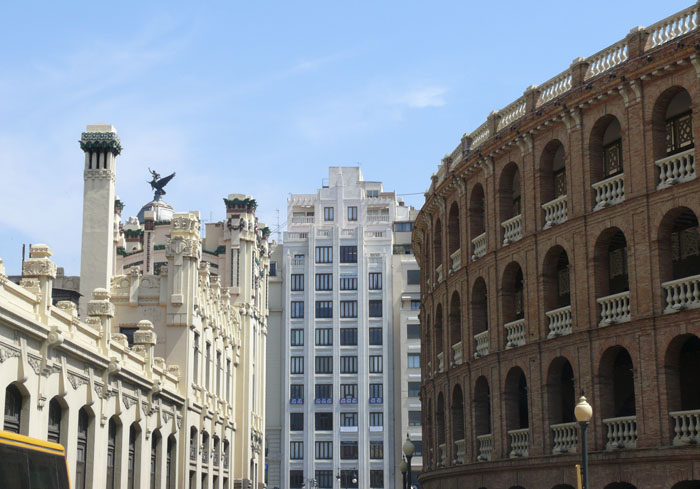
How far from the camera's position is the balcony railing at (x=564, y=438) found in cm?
3594

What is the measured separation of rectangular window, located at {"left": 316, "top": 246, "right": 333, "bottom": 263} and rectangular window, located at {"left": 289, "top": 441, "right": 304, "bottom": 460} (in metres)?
21.8

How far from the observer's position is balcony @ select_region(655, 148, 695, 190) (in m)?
32.2

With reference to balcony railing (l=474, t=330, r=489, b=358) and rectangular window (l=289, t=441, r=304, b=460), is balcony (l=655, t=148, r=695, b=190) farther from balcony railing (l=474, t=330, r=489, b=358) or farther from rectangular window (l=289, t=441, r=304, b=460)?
rectangular window (l=289, t=441, r=304, b=460)

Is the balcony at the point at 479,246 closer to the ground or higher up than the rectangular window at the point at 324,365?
closer to the ground

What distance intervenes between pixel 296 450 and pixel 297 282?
19828 mm

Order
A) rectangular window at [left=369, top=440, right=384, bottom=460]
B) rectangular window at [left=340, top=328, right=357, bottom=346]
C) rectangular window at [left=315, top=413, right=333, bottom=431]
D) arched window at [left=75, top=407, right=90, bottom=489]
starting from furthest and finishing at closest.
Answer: rectangular window at [left=340, top=328, right=357, bottom=346] < rectangular window at [left=315, top=413, right=333, bottom=431] < rectangular window at [left=369, top=440, right=384, bottom=460] < arched window at [left=75, top=407, right=90, bottom=489]

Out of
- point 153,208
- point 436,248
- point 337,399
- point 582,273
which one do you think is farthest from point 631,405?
point 337,399

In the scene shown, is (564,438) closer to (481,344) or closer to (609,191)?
(481,344)

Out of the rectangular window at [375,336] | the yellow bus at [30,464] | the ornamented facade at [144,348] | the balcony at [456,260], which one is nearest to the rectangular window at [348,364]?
the rectangular window at [375,336]

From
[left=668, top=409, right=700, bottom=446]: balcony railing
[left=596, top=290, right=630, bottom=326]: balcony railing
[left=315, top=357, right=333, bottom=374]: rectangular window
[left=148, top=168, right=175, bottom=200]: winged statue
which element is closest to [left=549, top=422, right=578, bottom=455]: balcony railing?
[left=596, top=290, right=630, bottom=326]: balcony railing

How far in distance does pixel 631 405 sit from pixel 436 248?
626 inches

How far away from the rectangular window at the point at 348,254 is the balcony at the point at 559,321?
91.6 metres

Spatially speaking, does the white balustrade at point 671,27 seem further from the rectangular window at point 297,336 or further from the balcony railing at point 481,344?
the rectangular window at point 297,336

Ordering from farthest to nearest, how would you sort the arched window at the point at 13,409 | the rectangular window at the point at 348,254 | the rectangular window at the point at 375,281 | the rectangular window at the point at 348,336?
the rectangular window at the point at 348,254, the rectangular window at the point at 375,281, the rectangular window at the point at 348,336, the arched window at the point at 13,409
